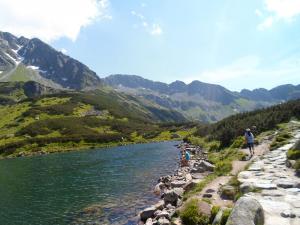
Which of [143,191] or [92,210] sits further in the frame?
[143,191]

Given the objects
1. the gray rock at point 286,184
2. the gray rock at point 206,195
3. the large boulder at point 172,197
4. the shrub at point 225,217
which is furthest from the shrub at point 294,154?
the shrub at point 225,217

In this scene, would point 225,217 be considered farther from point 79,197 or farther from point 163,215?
point 79,197

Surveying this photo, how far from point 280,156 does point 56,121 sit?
536ft

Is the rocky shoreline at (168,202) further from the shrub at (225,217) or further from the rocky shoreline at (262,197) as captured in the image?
the shrub at (225,217)

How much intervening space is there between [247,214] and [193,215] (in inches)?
280

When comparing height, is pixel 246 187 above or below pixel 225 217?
above

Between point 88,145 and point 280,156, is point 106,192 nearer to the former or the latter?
point 280,156

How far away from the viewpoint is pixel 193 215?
22219 mm

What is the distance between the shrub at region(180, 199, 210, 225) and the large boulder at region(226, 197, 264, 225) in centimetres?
580

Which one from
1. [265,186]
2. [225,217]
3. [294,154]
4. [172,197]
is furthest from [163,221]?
[294,154]

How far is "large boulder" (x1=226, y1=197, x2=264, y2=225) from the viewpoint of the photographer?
1535cm

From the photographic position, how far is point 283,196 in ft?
64.7

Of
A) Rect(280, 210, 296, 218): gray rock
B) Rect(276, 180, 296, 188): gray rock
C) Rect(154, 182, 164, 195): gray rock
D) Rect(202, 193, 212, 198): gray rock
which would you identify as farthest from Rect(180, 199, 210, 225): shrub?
Rect(154, 182, 164, 195): gray rock

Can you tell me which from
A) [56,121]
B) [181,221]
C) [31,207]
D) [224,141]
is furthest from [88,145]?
[181,221]
